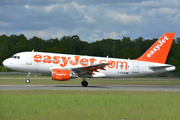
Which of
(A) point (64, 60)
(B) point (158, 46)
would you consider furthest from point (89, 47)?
(A) point (64, 60)

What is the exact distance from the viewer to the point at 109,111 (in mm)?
13086

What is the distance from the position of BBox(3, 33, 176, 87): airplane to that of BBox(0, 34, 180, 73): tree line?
5288 cm

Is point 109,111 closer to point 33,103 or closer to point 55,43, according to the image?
point 33,103

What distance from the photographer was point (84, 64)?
32219 mm

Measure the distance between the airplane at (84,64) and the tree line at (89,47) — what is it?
173 feet

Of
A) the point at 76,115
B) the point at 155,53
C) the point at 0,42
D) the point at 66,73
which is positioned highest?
the point at 0,42

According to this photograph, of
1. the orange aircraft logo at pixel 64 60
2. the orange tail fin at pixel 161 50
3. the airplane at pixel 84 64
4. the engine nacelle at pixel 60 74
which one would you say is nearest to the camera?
the engine nacelle at pixel 60 74

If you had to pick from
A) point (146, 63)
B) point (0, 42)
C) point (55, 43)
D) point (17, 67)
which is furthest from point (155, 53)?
point (55, 43)

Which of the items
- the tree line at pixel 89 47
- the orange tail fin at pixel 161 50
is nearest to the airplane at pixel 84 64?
the orange tail fin at pixel 161 50

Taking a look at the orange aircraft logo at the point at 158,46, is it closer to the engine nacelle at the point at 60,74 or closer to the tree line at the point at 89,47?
the engine nacelle at the point at 60,74

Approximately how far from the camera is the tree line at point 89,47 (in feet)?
325

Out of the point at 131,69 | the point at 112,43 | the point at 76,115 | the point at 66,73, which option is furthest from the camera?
the point at 112,43

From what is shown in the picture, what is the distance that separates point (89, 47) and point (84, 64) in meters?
84.3

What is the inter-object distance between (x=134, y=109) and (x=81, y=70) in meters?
17.5
